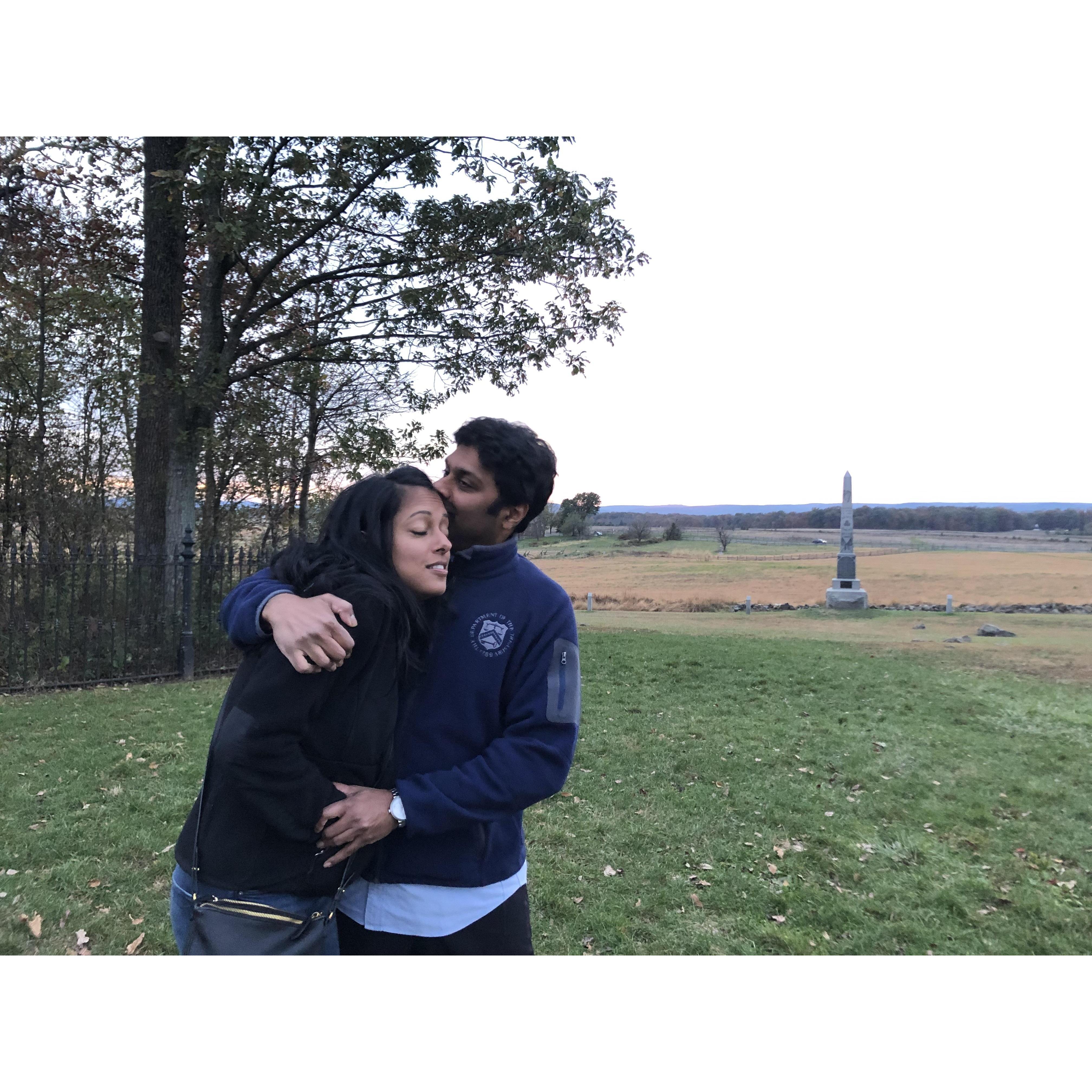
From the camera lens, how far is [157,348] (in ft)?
22.3

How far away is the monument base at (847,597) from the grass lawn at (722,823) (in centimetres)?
765

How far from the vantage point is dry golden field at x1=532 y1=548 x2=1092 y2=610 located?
13312 mm

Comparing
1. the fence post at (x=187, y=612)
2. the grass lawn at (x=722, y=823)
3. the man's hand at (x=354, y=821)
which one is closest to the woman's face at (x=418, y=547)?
the man's hand at (x=354, y=821)

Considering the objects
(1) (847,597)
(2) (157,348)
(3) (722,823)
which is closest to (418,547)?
(3) (722,823)

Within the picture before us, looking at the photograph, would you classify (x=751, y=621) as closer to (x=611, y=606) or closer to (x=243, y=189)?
(x=611, y=606)

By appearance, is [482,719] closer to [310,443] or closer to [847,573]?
[310,443]

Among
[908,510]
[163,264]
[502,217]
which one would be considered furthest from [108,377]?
[908,510]

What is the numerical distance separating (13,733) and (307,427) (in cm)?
371

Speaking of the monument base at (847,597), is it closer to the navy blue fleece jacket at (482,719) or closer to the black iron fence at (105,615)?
the black iron fence at (105,615)

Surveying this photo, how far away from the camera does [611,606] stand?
45.4 ft

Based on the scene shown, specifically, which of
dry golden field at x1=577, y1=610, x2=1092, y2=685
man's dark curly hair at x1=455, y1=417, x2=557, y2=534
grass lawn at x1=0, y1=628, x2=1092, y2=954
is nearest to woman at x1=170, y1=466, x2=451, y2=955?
man's dark curly hair at x1=455, y1=417, x2=557, y2=534

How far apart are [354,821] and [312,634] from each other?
0.32 m

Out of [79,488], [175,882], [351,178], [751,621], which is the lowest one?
[751,621]

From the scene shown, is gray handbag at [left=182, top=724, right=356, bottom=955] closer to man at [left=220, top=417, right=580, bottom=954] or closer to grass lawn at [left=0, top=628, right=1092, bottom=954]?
man at [left=220, top=417, right=580, bottom=954]
